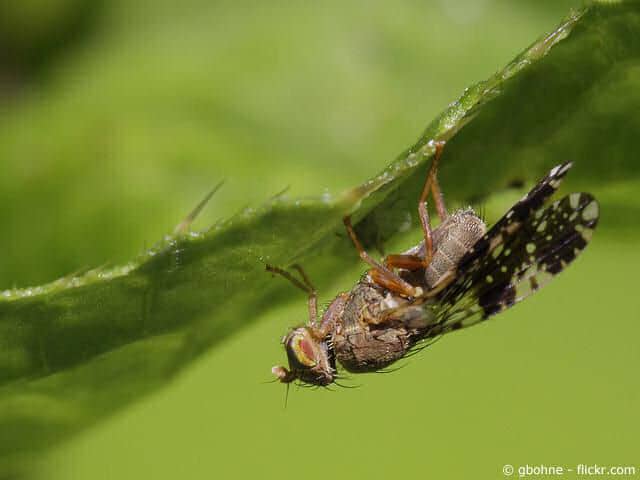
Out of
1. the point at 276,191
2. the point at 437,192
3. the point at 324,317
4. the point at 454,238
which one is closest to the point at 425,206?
the point at 437,192

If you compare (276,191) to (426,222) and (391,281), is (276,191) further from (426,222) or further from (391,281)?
(426,222)

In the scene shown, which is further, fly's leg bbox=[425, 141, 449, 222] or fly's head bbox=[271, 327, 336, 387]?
fly's head bbox=[271, 327, 336, 387]

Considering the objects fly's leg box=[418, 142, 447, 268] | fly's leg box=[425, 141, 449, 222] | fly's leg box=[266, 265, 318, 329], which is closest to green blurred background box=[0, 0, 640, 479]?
fly's leg box=[266, 265, 318, 329]

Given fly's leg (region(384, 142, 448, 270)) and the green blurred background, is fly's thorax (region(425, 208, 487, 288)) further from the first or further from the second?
the green blurred background

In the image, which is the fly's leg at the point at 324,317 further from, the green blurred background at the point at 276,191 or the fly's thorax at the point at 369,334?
the green blurred background at the point at 276,191

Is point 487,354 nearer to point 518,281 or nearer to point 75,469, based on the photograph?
point 518,281

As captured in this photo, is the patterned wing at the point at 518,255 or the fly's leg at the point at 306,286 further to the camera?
the patterned wing at the point at 518,255

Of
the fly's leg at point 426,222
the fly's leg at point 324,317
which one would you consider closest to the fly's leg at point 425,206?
the fly's leg at point 426,222
